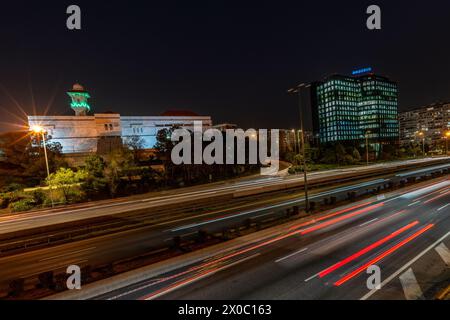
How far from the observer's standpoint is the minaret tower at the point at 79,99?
79525mm

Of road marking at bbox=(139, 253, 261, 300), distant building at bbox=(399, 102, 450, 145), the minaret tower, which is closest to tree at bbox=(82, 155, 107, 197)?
road marking at bbox=(139, 253, 261, 300)

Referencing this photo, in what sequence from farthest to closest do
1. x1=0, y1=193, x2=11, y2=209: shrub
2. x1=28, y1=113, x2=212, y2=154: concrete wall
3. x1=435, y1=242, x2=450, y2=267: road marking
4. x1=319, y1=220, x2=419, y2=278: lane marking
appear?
1. x1=28, y1=113, x2=212, y2=154: concrete wall
2. x1=0, y1=193, x2=11, y2=209: shrub
3. x1=435, y1=242, x2=450, y2=267: road marking
4. x1=319, y1=220, x2=419, y2=278: lane marking

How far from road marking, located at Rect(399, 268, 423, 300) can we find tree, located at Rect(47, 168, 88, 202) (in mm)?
35500

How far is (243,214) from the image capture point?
21953mm

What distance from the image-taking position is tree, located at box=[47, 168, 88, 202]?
30105 millimetres

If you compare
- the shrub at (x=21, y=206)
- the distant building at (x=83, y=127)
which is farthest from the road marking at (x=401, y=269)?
the distant building at (x=83, y=127)

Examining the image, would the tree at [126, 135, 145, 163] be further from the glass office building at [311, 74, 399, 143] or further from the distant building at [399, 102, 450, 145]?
the distant building at [399, 102, 450, 145]

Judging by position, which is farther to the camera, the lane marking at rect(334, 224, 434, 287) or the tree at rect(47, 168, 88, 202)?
the tree at rect(47, 168, 88, 202)

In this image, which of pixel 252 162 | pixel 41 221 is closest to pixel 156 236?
pixel 41 221

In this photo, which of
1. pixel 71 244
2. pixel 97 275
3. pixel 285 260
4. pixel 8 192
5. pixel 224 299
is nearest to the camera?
pixel 224 299

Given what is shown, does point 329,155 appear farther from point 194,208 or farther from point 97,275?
point 97,275

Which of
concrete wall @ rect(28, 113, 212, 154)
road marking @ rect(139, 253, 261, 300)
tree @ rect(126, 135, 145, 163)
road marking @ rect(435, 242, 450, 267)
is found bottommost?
road marking @ rect(139, 253, 261, 300)

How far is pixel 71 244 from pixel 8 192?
2744 centimetres

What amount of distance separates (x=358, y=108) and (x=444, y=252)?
186m
